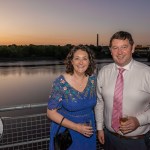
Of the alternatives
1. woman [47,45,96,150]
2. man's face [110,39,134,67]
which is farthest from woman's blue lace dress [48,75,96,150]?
man's face [110,39,134,67]

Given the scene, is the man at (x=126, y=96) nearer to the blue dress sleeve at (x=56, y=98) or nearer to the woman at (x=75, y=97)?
the woman at (x=75, y=97)

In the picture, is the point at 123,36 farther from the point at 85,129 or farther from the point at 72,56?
the point at 85,129

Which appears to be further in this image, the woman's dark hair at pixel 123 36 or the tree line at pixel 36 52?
the tree line at pixel 36 52

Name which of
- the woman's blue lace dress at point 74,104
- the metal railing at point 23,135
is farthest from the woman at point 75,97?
the metal railing at point 23,135

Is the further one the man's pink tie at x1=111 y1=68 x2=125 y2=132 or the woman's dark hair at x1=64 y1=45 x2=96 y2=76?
the woman's dark hair at x1=64 y1=45 x2=96 y2=76

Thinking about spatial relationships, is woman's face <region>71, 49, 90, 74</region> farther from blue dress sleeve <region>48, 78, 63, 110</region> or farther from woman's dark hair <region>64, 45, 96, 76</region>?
blue dress sleeve <region>48, 78, 63, 110</region>

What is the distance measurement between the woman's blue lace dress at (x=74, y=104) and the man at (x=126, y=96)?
0.76 ft

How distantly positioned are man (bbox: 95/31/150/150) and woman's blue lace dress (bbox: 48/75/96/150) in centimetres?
23

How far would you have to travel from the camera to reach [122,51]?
9.31ft

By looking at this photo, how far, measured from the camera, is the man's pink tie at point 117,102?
2.91 metres

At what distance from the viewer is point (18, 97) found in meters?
12.8

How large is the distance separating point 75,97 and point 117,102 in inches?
20.8

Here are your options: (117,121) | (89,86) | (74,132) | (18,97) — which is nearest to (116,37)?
(89,86)

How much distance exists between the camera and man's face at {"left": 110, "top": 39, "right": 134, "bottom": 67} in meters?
2.85
